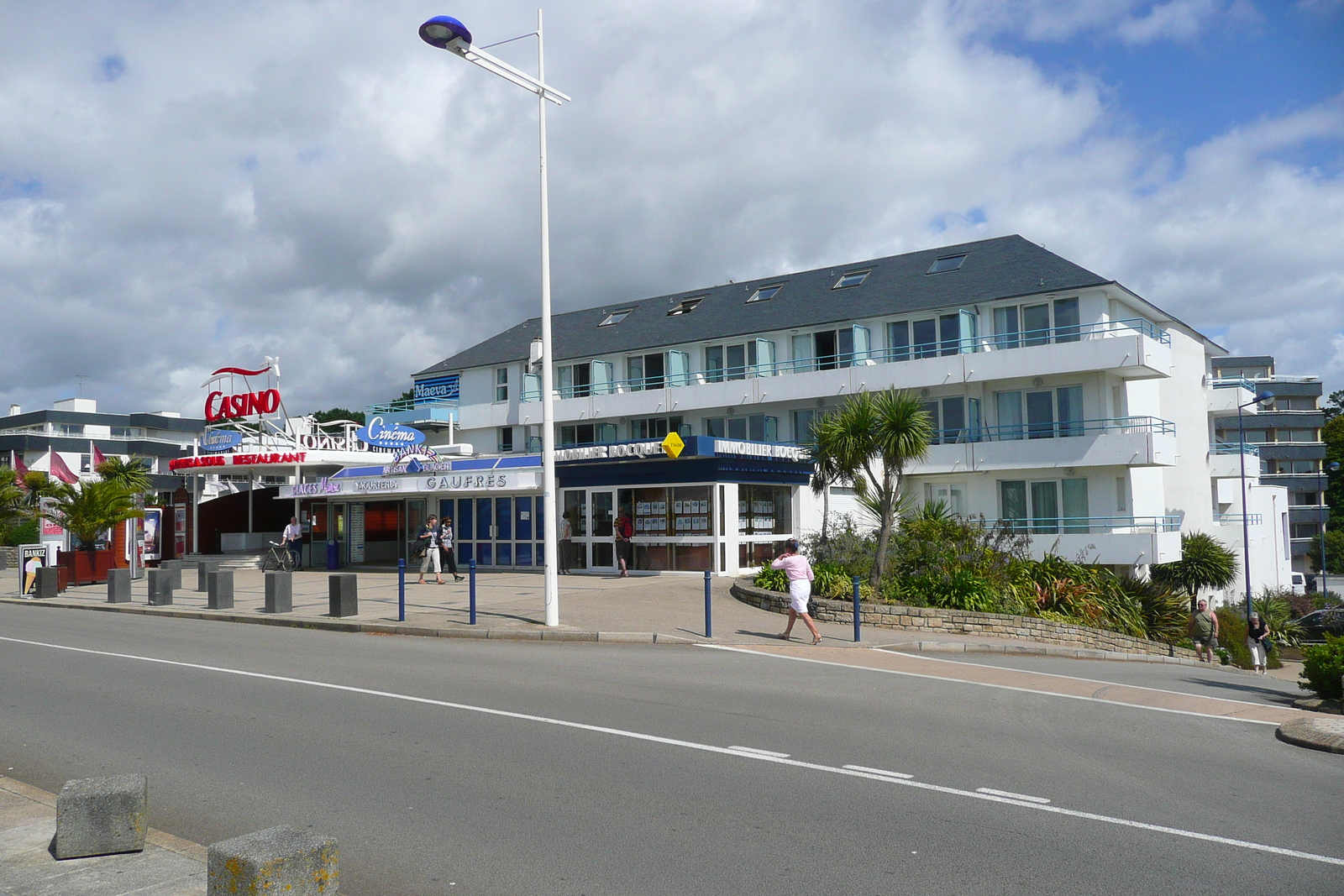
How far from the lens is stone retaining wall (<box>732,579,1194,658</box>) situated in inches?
711

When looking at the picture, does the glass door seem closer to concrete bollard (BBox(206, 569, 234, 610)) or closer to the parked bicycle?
the parked bicycle

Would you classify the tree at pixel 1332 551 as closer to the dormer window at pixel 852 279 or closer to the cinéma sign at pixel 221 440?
the dormer window at pixel 852 279

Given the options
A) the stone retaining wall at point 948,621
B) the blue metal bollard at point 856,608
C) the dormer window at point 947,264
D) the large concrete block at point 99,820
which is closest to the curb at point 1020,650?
the blue metal bollard at point 856,608

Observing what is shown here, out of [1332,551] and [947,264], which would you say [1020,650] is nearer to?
[947,264]

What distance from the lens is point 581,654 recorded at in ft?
46.6

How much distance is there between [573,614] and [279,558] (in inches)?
608

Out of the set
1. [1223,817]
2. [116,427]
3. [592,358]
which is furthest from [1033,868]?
[116,427]

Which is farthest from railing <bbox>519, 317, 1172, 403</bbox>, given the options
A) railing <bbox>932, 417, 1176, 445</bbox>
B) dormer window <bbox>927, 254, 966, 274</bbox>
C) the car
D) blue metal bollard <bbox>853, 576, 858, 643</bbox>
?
blue metal bollard <bbox>853, 576, 858, 643</bbox>

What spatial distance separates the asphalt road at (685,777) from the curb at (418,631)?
3.31m

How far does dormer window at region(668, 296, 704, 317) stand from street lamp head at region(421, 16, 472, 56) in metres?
30.2

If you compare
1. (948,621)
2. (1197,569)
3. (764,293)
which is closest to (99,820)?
(948,621)

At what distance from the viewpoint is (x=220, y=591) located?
21.1 meters

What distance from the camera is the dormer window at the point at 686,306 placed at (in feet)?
146

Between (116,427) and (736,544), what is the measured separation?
242 ft
